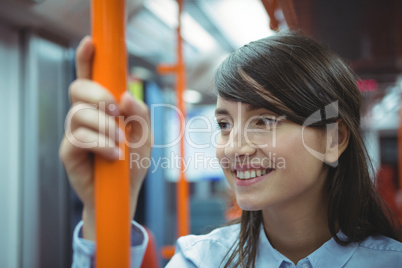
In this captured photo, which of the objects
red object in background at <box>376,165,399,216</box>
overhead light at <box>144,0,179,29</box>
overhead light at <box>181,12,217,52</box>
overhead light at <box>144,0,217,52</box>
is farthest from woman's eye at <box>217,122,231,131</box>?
overhead light at <box>181,12,217,52</box>

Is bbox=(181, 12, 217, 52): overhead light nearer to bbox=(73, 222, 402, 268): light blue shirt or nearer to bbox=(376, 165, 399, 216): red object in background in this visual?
A: bbox=(376, 165, 399, 216): red object in background

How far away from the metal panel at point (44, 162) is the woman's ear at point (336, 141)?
4.66ft

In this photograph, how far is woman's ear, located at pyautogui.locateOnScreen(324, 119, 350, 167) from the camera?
109 centimetres

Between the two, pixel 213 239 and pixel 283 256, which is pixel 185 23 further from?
pixel 283 256

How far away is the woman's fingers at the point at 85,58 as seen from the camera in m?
0.62

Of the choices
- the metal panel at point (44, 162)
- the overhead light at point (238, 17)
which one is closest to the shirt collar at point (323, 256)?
the metal panel at point (44, 162)

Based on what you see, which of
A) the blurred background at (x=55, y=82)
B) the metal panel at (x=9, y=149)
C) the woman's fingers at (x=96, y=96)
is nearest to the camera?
the woman's fingers at (x=96, y=96)

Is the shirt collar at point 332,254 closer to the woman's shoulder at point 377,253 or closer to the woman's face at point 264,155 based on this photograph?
the woman's shoulder at point 377,253

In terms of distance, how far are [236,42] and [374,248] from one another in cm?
256

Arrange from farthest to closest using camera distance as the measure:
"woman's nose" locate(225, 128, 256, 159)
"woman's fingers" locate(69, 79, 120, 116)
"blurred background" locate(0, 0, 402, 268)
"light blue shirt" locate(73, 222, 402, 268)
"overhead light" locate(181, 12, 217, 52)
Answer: "overhead light" locate(181, 12, 217, 52) → "blurred background" locate(0, 0, 402, 268) → "light blue shirt" locate(73, 222, 402, 268) → "woman's nose" locate(225, 128, 256, 159) → "woman's fingers" locate(69, 79, 120, 116)

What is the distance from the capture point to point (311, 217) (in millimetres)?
1147

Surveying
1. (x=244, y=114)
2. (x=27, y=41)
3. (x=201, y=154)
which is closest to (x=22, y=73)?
(x=27, y=41)

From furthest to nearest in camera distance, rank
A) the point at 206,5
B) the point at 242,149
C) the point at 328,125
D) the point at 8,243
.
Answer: the point at 206,5 < the point at 8,243 < the point at 328,125 < the point at 242,149

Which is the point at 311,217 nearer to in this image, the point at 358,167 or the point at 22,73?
the point at 358,167
